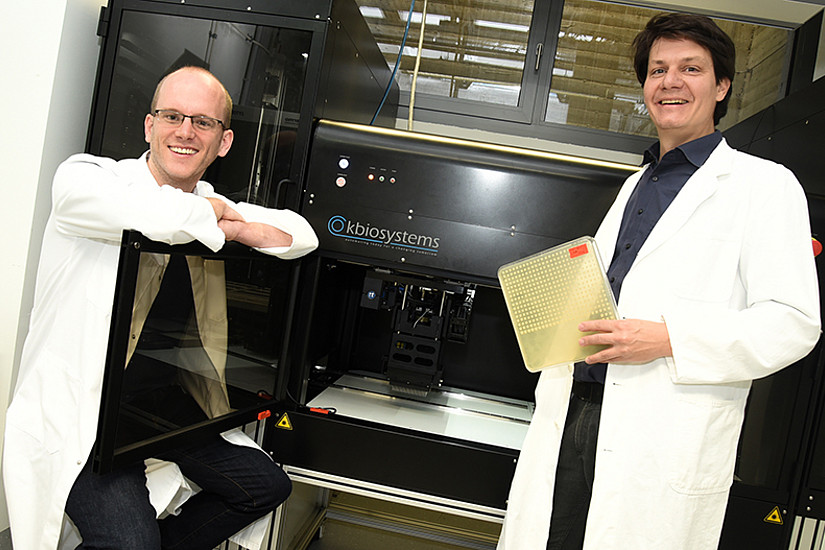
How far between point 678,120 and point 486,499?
107 centimetres

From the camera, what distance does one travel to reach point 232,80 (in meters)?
1.65

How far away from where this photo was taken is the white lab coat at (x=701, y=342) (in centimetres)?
108

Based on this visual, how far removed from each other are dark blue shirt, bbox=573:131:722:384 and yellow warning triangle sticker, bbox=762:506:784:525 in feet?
2.27

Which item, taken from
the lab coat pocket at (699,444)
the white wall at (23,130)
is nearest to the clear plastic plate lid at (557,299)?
the lab coat pocket at (699,444)

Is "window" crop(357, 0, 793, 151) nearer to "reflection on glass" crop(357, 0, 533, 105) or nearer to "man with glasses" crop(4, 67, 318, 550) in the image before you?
"reflection on glass" crop(357, 0, 533, 105)

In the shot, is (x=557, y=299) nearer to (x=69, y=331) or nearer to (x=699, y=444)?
(x=699, y=444)

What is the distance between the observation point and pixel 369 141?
63.9 inches

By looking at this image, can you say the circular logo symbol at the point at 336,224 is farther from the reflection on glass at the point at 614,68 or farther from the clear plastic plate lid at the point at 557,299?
the reflection on glass at the point at 614,68

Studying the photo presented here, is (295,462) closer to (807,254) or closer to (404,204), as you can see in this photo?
(404,204)

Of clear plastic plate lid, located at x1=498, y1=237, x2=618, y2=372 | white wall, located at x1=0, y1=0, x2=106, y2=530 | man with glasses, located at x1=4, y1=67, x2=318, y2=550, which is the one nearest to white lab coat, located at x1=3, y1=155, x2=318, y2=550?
man with glasses, located at x1=4, y1=67, x2=318, y2=550

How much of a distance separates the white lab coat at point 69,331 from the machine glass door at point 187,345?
63 mm

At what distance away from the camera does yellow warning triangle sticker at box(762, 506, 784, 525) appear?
1476 millimetres

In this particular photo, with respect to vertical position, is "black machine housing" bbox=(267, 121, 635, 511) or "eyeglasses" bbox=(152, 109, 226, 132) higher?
"eyeglasses" bbox=(152, 109, 226, 132)

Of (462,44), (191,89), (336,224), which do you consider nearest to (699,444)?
(336,224)
